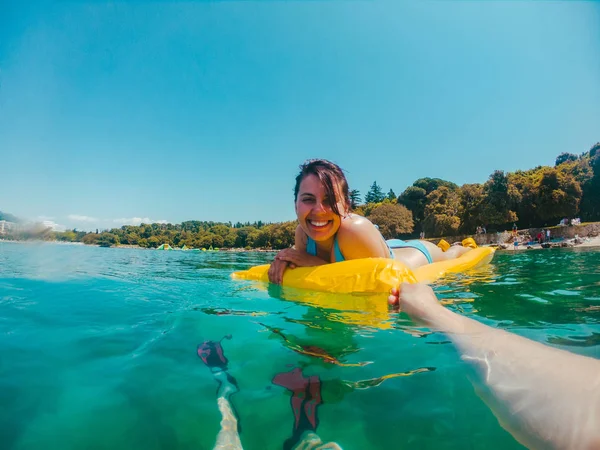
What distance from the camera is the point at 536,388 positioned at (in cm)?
105

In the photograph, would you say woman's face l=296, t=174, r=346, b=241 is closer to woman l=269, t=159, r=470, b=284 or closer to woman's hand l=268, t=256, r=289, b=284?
woman l=269, t=159, r=470, b=284

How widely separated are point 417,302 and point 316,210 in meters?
1.67

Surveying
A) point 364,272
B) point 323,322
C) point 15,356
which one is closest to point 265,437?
point 323,322

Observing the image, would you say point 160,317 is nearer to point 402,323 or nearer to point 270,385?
point 270,385

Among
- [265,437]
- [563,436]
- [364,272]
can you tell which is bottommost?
[265,437]

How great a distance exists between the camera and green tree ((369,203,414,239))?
119 ft

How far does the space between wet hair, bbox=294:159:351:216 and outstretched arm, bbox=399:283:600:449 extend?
2.12m

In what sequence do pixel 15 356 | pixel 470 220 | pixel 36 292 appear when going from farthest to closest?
pixel 470 220 → pixel 36 292 → pixel 15 356

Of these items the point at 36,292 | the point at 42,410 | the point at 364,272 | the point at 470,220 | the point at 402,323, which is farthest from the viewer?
the point at 470,220

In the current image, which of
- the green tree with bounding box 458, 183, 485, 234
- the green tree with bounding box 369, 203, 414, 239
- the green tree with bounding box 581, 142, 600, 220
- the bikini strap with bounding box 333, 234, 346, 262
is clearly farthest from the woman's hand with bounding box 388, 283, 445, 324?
the green tree with bounding box 581, 142, 600, 220

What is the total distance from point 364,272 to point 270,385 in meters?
1.73

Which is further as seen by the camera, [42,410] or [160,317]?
[160,317]

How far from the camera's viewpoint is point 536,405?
3.28ft

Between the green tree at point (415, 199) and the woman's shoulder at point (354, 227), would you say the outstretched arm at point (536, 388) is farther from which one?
the green tree at point (415, 199)
